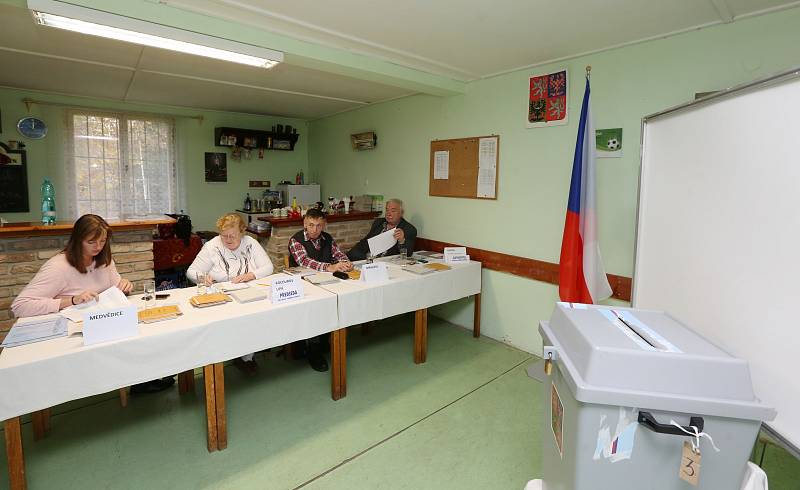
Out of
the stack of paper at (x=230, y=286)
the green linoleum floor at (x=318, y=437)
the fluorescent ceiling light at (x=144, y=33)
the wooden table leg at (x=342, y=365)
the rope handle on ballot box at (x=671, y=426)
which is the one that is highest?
the fluorescent ceiling light at (x=144, y=33)

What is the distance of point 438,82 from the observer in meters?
3.53

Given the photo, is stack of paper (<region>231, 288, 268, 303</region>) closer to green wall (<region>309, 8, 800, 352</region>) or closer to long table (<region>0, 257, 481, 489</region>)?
long table (<region>0, 257, 481, 489</region>)

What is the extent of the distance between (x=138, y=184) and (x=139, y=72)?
1.95 meters

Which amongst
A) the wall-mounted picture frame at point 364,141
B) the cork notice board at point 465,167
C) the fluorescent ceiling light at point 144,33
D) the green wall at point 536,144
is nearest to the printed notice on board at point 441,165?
the cork notice board at point 465,167

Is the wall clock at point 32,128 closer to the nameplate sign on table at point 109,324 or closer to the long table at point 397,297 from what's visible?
the nameplate sign on table at point 109,324

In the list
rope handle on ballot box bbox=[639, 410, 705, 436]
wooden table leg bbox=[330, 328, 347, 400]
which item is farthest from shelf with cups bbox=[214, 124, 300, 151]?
rope handle on ballot box bbox=[639, 410, 705, 436]

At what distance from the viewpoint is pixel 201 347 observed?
2027 mm

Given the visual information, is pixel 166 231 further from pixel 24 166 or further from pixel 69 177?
pixel 24 166

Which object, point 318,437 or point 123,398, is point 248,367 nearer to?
point 123,398

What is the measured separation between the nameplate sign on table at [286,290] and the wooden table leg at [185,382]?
0.94m

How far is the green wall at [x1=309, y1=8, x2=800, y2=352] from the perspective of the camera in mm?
2309

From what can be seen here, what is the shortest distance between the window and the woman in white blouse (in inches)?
91.5

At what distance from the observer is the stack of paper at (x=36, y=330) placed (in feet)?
5.70

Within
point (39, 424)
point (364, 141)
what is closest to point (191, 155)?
point (364, 141)
